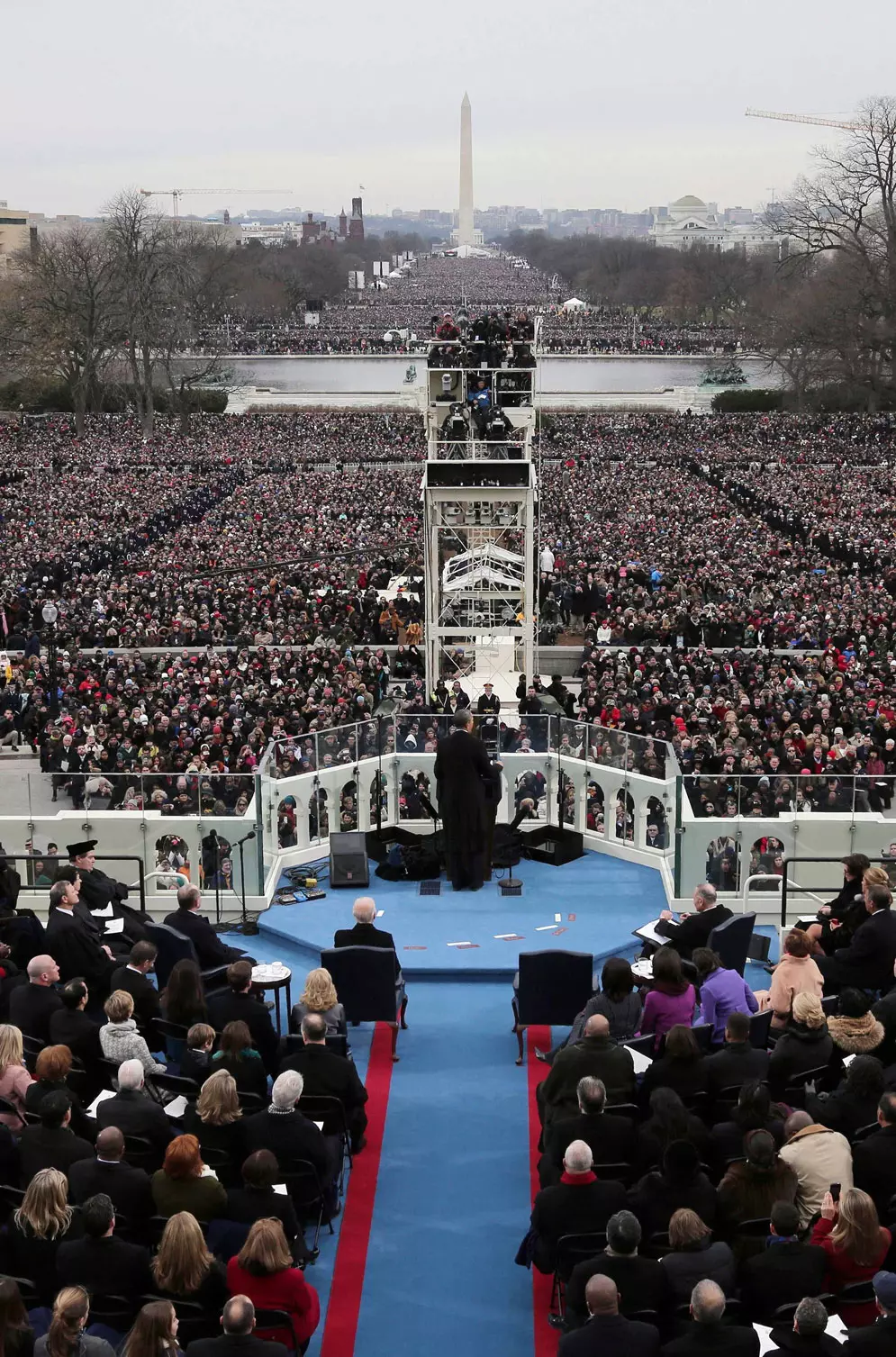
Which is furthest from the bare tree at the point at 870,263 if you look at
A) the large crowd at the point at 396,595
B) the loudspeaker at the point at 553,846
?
the loudspeaker at the point at 553,846

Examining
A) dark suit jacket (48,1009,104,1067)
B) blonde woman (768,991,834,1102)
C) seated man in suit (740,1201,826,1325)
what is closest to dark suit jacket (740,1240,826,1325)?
seated man in suit (740,1201,826,1325)

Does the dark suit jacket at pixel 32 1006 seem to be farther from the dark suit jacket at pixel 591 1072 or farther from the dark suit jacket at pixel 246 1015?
the dark suit jacket at pixel 591 1072

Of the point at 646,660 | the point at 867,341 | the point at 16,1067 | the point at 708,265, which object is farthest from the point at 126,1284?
the point at 708,265

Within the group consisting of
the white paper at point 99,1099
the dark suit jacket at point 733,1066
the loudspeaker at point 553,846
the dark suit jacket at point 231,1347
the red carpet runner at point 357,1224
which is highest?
the dark suit jacket at point 733,1066

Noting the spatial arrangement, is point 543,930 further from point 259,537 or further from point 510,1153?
point 259,537

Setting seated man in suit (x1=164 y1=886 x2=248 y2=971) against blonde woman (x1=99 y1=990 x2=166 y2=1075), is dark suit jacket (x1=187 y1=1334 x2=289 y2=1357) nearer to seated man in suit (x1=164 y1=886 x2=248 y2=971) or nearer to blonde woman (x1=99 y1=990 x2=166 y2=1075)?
blonde woman (x1=99 y1=990 x2=166 y2=1075)

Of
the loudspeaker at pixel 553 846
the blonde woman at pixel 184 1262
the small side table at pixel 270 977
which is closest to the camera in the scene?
the blonde woman at pixel 184 1262

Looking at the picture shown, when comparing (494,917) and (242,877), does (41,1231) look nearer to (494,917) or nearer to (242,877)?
(242,877)
